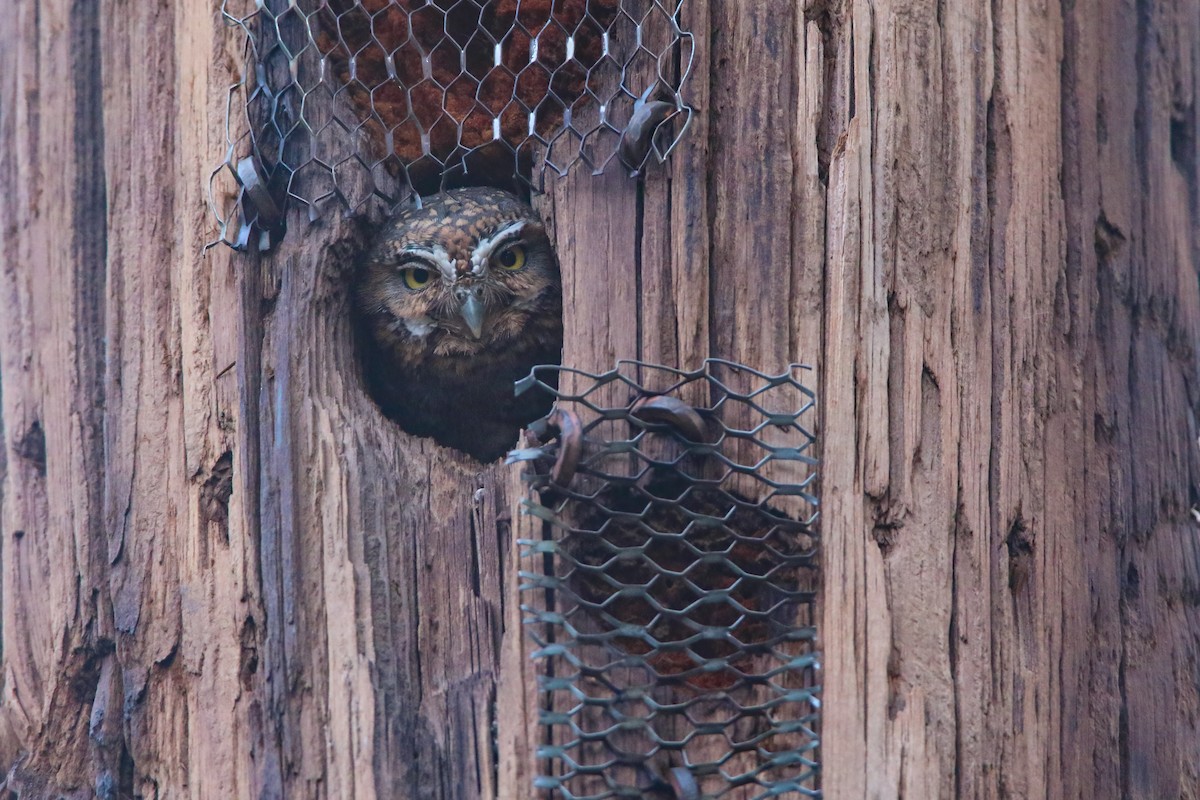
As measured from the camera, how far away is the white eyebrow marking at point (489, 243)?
345cm

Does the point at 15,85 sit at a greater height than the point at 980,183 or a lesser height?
greater

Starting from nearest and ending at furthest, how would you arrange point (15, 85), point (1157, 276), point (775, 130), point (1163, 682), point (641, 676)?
point (641, 676) < point (775, 130) < point (1163, 682) < point (1157, 276) < point (15, 85)

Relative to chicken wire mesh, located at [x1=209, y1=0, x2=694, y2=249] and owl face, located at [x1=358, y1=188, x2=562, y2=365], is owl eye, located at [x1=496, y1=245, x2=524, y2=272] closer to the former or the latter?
owl face, located at [x1=358, y1=188, x2=562, y2=365]

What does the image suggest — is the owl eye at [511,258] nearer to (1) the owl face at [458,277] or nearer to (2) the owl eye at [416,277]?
(1) the owl face at [458,277]

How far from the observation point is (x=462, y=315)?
3.56m

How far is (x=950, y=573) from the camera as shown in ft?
7.75

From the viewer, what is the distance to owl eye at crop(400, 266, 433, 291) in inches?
139

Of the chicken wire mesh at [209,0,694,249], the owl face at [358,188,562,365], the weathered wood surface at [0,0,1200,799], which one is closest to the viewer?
the weathered wood surface at [0,0,1200,799]

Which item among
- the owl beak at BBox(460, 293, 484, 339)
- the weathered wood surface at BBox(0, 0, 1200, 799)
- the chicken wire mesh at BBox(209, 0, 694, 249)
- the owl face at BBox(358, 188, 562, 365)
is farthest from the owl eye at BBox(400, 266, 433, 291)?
the weathered wood surface at BBox(0, 0, 1200, 799)

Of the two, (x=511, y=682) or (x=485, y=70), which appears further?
(x=485, y=70)

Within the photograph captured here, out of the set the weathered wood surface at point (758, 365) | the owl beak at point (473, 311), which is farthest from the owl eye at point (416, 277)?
the weathered wood surface at point (758, 365)

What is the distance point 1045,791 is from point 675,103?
64.3 inches

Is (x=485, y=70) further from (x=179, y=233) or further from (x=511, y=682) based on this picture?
(x=511, y=682)

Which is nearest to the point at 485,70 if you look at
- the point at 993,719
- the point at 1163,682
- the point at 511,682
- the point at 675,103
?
the point at 675,103
